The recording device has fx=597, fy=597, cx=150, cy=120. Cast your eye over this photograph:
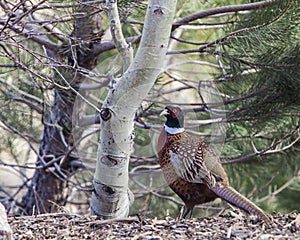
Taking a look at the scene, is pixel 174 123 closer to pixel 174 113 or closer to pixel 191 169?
pixel 174 113

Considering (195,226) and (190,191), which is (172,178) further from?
(195,226)

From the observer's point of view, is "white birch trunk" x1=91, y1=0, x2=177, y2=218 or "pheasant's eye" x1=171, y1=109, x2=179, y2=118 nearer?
"white birch trunk" x1=91, y1=0, x2=177, y2=218

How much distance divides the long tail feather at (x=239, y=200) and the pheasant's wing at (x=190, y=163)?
62mm

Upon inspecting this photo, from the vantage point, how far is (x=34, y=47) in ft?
15.8

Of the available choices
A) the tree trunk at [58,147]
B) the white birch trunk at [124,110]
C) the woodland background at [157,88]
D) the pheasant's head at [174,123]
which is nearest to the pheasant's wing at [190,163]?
the pheasant's head at [174,123]

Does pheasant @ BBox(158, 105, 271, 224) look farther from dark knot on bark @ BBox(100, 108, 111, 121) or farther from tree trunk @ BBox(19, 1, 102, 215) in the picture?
tree trunk @ BBox(19, 1, 102, 215)

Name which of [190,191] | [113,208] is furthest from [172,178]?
[113,208]

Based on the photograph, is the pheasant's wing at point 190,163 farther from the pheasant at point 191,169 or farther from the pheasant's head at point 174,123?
the pheasant's head at point 174,123

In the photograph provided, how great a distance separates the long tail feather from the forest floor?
4 centimetres

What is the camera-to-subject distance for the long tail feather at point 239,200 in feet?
9.17

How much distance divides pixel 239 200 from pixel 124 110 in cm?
75

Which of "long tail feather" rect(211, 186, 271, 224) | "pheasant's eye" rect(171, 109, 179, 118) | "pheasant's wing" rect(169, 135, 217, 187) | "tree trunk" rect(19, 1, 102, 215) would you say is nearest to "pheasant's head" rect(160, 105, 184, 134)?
"pheasant's eye" rect(171, 109, 179, 118)

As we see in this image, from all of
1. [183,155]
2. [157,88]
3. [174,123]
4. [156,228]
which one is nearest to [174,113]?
[174,123]

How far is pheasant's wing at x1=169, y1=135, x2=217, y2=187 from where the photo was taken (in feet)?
10.6
